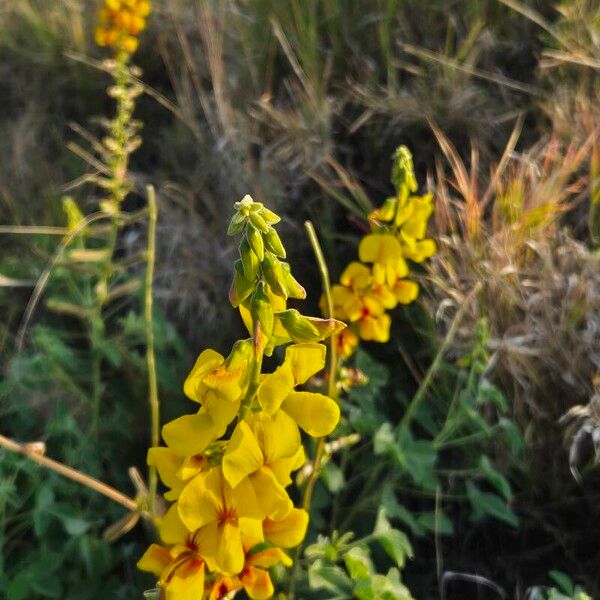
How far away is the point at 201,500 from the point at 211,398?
0.10 metres

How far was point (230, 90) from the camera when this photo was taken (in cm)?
229

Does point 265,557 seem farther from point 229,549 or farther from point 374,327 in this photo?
point 374,327

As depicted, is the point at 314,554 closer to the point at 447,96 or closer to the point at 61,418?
the point at 61,418

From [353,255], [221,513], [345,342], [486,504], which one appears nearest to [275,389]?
[221,513]

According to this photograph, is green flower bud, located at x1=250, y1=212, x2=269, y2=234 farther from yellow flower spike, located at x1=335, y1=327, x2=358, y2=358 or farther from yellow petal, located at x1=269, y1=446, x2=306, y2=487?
yellow flower spike, located at x1=335, y1=327, x2=358, y2=358

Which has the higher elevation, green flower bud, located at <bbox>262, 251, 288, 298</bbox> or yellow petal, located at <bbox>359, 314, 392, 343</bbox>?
green flower bud, located at <bbox>262, 251, 288, 298</bbox>

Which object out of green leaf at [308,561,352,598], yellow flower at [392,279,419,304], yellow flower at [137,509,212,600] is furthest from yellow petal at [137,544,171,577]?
yellow flower at [392,279,419,304]

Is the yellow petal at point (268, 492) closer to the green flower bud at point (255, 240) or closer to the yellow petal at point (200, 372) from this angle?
the yellow petal at point (200, 372)

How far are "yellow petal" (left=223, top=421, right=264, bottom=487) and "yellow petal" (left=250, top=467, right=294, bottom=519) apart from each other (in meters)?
0.02

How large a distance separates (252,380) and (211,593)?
0.25 meters

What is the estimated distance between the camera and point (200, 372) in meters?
0.78

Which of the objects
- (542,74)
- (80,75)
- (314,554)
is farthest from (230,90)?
(314,554)

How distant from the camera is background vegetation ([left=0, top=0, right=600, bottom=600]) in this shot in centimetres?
142

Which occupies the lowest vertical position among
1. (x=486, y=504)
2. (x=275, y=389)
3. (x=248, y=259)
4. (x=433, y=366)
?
(x=486, y=504)
